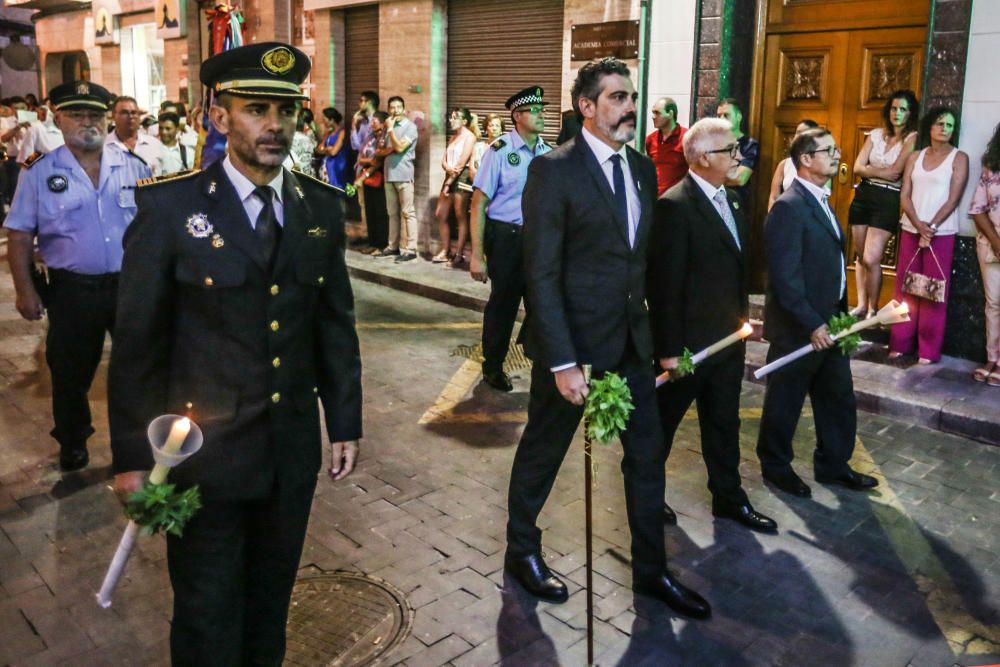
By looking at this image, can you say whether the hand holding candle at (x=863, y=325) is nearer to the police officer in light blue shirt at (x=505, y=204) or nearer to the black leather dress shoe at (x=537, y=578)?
the black leather dress shoe at (x=537, y=578)

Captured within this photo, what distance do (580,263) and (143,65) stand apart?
22.5 m

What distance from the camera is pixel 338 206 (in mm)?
3121

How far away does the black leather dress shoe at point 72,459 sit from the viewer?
18.4 feet

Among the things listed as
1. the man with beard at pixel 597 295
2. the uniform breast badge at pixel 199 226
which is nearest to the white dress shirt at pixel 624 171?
the man with beard at pixel 597 295

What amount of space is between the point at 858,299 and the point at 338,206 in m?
7.02

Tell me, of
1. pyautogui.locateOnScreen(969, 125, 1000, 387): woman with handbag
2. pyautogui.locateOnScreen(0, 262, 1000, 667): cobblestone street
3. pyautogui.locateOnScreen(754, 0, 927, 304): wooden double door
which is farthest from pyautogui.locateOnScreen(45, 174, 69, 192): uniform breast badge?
pyautogui.locateOnScreen(754, 0, 927, 304): wooden double door

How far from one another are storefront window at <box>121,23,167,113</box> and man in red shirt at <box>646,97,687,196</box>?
1745 cm

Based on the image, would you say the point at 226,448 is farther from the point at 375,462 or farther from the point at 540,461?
the point at 375,462

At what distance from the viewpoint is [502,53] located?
42.5 feet

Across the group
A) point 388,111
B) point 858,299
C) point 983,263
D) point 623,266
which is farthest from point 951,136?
point 388,111

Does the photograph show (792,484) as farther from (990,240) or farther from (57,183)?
(57,183)

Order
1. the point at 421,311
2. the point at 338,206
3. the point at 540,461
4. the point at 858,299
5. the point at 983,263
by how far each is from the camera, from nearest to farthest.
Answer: the point at 338,206 → the point at 540,461 → the point at 983,263 → the point at 858,299 → the point at 421,311

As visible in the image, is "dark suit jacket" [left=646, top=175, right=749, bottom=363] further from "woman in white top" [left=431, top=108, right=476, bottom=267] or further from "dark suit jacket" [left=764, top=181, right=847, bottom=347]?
"woman in white top" [left=431, top=108, right=476, bottom=267]

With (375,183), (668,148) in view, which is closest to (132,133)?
(668,148)
